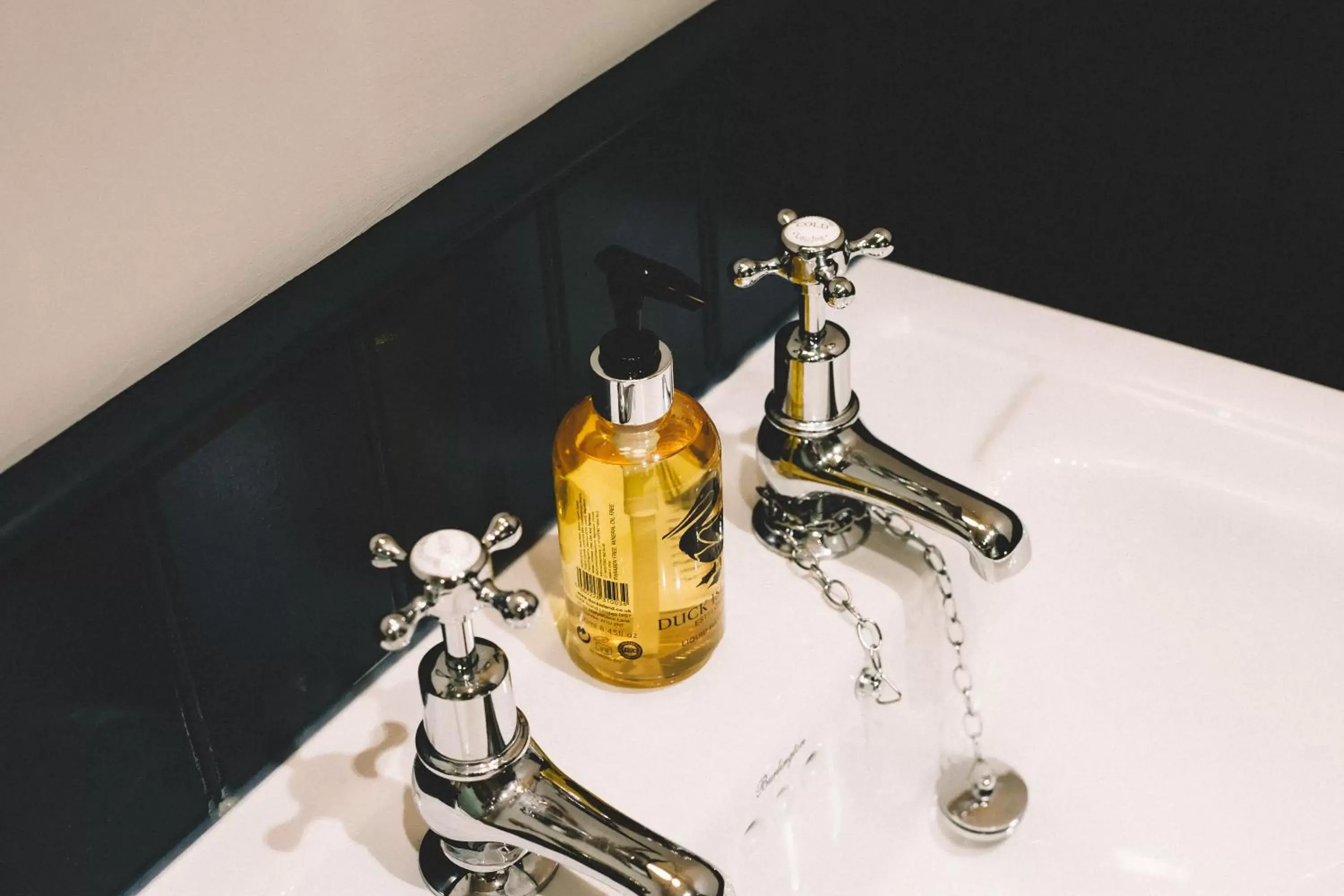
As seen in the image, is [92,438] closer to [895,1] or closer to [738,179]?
[738,179]

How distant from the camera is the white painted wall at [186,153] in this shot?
39 cm

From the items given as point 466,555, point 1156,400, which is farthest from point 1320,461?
point 466,555

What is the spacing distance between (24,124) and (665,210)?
1.06ft

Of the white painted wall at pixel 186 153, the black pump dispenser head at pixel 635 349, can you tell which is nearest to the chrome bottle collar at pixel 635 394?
the black pump dispenser head at pixel 635 349

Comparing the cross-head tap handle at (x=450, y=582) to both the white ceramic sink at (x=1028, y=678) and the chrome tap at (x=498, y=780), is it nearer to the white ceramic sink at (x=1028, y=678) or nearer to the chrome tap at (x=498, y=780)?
the chrome tap at (x=498, y=780)

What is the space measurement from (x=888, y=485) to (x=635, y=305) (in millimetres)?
163

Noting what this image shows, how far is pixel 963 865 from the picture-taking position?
0.65 m

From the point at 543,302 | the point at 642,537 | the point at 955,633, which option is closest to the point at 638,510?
the point at 642,537

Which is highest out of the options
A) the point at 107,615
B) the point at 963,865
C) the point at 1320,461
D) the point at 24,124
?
the point at 24,124

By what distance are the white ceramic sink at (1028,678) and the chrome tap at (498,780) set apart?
53 millimetres

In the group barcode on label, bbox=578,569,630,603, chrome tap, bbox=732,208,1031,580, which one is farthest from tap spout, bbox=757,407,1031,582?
barcode on label, bbox=578,569,630,603

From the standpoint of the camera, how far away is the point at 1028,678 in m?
0.69

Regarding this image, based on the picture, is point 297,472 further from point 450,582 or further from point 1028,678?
point 1028,678

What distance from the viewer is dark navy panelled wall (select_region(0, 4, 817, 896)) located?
441 mm
